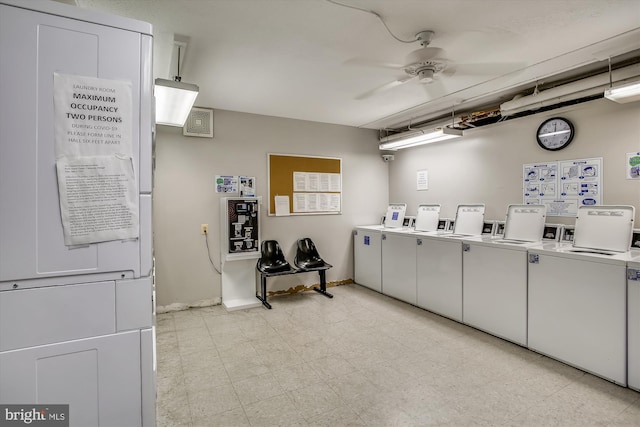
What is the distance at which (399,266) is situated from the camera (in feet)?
14.4

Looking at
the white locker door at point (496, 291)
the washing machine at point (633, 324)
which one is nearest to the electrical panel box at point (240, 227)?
the white locker door at point (496, 291)

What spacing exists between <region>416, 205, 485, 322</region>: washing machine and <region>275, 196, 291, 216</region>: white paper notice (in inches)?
75.4

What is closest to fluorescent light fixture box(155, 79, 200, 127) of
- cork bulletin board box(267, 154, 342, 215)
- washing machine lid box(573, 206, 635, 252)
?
cork bulletin board box(267, 154, 342, 215)

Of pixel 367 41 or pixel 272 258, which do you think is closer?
pixel 367 41

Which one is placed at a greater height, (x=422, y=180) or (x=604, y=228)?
(x=422, y=180)

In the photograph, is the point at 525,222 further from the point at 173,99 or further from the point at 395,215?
the point at 173,99

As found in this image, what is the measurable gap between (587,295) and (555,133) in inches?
70.2

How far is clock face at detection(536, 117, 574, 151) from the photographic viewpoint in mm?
3294

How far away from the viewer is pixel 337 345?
309 centimetres

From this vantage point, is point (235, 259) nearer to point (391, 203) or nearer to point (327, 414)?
point (327, 414)

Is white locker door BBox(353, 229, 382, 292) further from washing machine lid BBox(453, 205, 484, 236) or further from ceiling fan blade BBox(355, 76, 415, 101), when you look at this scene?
ceiling fan blade BBox(355, 76, 415, 101)

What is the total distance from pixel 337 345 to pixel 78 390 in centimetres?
242

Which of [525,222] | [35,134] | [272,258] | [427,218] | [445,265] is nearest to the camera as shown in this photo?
[35,134]

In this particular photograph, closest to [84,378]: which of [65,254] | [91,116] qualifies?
[65,254]
